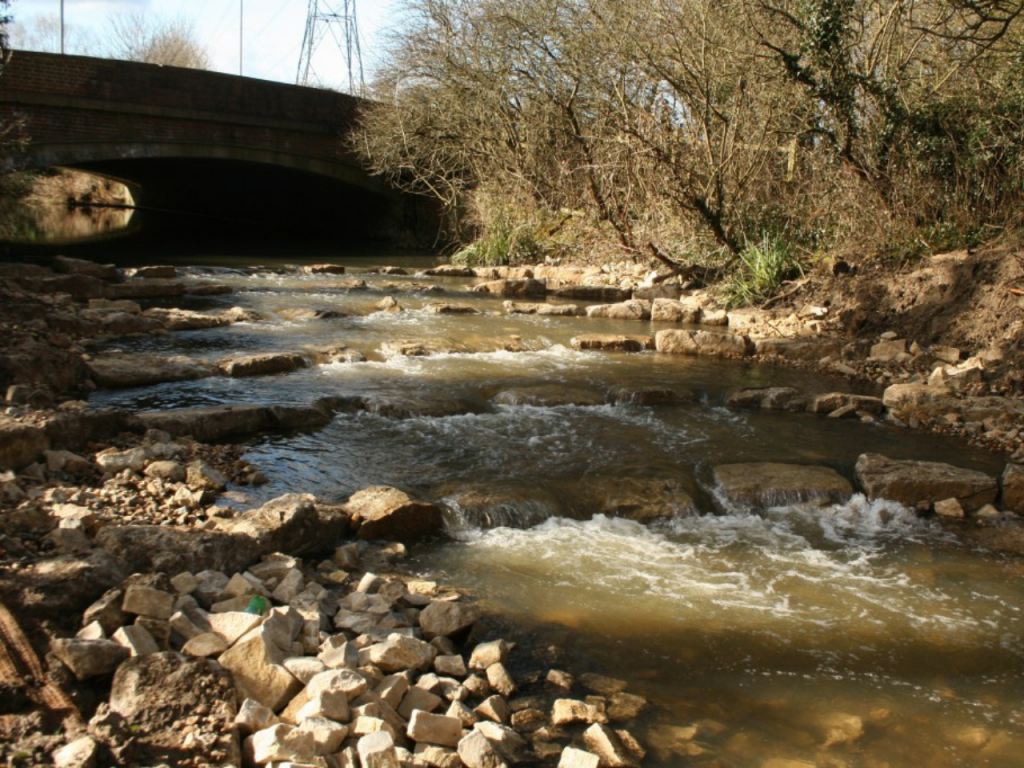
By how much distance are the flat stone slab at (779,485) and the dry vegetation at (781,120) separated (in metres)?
4.52

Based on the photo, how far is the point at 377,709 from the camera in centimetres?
286

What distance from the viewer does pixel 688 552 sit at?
4801 mm

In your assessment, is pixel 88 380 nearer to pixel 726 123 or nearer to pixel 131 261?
pixel 726 123

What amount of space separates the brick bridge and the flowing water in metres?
8.95

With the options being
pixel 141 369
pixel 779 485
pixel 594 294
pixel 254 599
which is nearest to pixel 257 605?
pixel 254 599

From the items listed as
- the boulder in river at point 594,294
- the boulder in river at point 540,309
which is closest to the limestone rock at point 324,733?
the boulder in river at point 540,309

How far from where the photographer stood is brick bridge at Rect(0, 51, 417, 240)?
687 inches

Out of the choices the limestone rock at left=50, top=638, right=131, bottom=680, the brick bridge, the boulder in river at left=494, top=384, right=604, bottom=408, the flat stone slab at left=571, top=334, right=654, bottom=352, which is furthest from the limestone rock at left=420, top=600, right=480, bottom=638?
the brick bridge

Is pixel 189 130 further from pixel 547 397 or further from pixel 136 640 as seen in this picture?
pixel 136 640

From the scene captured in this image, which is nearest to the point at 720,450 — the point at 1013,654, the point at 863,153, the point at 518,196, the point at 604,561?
the point at 604,561

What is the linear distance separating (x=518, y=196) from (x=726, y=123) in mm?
7339

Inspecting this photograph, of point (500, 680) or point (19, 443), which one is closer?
point (500, 680)

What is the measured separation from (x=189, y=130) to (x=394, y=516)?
18198 millimetres

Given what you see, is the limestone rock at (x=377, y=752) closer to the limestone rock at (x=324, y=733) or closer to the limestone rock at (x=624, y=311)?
the limestone rock at (x=324, y=733)
